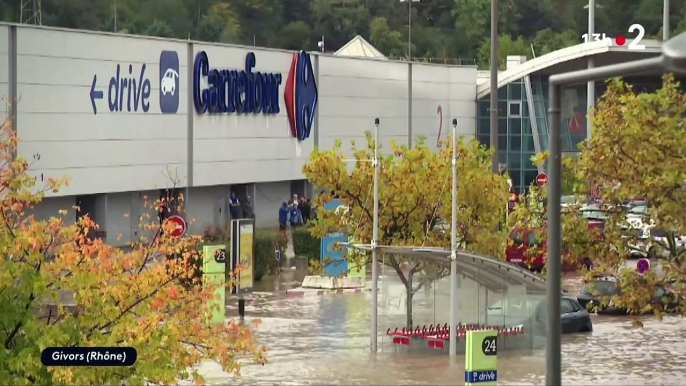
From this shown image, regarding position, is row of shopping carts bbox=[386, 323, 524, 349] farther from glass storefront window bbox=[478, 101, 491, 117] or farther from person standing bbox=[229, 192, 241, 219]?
glass storefront window bbox=[478, 101, 491, 117]

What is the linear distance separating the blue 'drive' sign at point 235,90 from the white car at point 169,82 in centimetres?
117

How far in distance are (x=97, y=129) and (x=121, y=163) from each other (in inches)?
67.1

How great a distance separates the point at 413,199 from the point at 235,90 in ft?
66.4

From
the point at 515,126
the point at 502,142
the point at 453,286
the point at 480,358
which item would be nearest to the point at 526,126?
the point at 515,126

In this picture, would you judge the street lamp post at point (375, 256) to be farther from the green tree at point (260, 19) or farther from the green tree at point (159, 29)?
the green tree at point (260, 19)

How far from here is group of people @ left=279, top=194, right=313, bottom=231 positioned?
51.0 meters

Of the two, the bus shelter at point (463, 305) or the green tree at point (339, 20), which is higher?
the green tree at point (339, 20)

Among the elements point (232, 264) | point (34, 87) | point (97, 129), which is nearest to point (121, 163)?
point (97, 129)

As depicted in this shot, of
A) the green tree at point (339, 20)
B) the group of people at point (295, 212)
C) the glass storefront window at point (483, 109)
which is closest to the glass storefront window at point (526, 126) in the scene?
the glass storefront window at point (483, 109)

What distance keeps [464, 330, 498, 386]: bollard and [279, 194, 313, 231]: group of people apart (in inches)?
1131

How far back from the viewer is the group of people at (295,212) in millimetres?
50969

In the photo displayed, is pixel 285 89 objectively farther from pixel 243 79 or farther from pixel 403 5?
pixel 403 5

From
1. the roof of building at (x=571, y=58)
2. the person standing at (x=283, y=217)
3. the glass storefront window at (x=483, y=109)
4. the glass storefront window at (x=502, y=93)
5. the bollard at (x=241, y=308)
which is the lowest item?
the bollard at (x=241, y=308)

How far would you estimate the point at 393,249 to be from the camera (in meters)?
29.0
